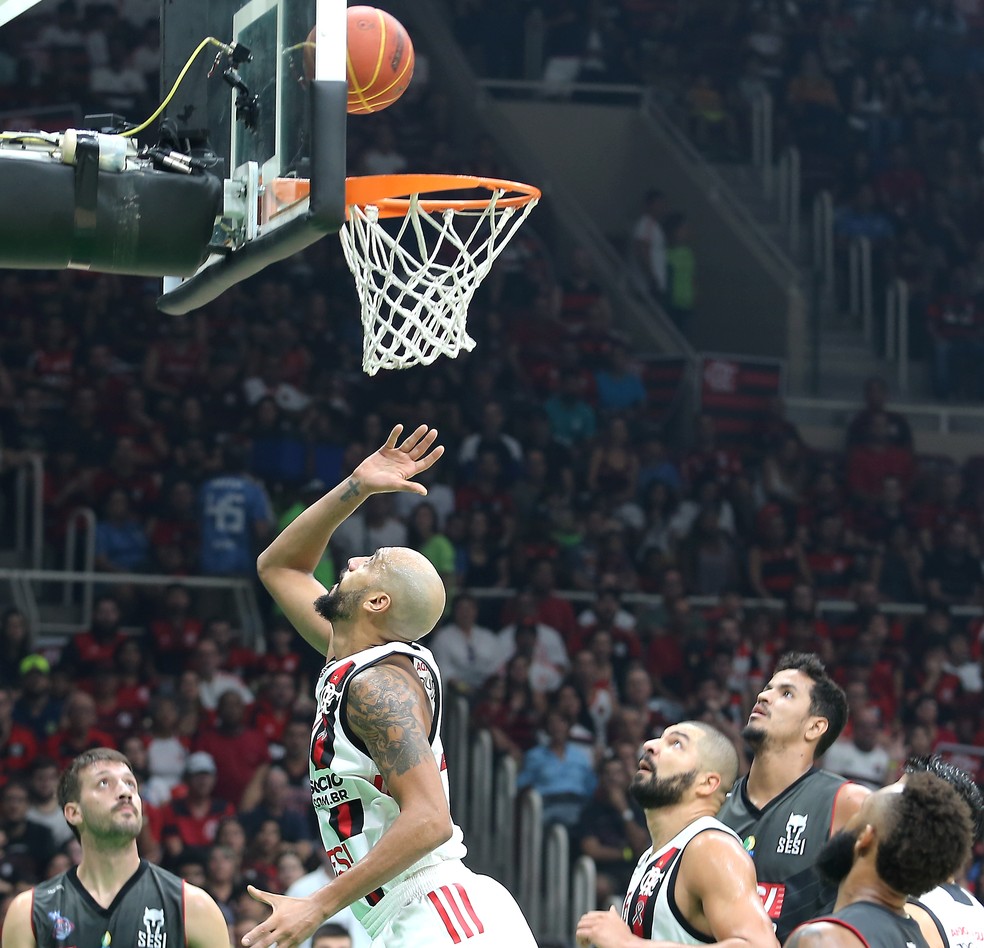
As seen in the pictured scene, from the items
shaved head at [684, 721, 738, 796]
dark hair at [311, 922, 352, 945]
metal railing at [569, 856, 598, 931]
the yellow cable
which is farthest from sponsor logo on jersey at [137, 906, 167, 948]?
metal railing at [569, 856, 598, 931]

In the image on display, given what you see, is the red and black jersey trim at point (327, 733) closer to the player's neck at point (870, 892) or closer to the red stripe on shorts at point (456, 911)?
the red stripe on shorts at point (456, 911)

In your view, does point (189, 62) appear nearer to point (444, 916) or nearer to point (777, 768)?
point (444, 916)

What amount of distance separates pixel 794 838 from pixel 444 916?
4.10 feet

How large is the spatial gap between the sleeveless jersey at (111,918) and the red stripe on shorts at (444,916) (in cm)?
163

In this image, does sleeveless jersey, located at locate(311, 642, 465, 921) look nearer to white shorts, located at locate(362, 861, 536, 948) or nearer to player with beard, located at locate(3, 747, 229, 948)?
white shorts, located at locate(362, 861, 536, 948)

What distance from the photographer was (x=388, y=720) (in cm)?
486

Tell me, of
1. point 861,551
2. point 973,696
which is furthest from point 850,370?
point 973,696

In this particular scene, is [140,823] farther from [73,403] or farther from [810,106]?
[810,106]

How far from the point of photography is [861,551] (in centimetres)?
1524

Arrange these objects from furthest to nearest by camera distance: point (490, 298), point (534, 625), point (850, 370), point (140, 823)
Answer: point (850, 370) < point (490, 298) < point (534, 625) < point (140, 823)

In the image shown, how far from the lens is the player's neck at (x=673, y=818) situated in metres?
5.15

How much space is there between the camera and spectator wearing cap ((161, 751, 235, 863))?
35.0ft

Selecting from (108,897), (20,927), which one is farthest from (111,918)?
(20,927)

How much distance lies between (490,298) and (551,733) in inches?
216
